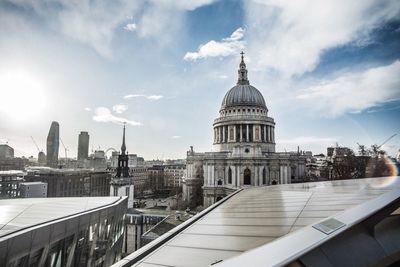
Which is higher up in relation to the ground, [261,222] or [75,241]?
[261,222]

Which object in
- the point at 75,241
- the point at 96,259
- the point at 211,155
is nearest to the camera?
the point at 75,241

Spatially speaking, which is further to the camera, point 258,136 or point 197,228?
point 258,136

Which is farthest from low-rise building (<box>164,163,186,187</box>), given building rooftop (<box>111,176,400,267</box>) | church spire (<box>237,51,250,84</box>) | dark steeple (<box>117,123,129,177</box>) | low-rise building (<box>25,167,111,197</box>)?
building rooftop (<box>111,176,400,267</box>)

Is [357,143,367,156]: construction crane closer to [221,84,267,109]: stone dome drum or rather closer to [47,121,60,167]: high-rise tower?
[221,84,267,109]: stone dome drum

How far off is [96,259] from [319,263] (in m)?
17.3

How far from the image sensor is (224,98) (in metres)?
82.1

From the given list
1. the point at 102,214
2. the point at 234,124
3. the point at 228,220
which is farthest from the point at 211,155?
the point at 228,220

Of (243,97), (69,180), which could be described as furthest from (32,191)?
(243,97)

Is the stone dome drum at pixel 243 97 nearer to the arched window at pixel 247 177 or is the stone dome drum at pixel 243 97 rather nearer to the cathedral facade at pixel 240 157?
the cathedral facade at pixel 240 157

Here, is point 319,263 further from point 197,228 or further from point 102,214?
point 102,214

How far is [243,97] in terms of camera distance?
7675 cm

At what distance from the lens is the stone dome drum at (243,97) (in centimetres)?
7619

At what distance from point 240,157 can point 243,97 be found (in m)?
22.6

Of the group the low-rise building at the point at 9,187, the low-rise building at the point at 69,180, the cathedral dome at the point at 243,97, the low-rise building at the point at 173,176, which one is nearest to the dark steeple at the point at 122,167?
the low-rise building at the point at 69,180
